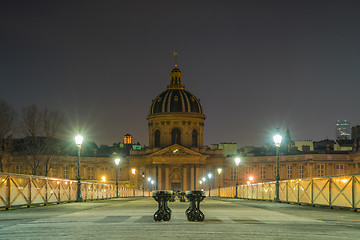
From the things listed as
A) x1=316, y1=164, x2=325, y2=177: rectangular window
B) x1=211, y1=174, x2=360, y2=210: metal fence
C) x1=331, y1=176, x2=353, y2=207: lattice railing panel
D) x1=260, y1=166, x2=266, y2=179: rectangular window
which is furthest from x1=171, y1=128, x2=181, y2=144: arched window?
x1=331, y1=176, x2=353, y2=207: lattice railing panel

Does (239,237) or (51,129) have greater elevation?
(51,129)

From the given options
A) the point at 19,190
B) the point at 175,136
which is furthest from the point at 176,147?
the point at 19,190

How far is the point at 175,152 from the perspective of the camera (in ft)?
390

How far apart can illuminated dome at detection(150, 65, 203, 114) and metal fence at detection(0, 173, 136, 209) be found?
86257mm

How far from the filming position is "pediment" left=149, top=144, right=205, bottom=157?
118m

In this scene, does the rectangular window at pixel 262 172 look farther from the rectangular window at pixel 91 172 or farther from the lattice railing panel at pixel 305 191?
the lattice railing panel at pixel 305 191

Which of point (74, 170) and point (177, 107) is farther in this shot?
point (177, 107)

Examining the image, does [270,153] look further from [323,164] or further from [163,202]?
[163,202]

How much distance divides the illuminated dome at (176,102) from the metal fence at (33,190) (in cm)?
8626

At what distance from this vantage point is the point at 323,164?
10925cm

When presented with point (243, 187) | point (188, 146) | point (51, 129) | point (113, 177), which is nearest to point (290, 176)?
point (188, 146)

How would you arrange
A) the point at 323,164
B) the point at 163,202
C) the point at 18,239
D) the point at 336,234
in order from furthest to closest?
the point at 323,164, the point at 163,202, the point at 336,234, the point at 18,239

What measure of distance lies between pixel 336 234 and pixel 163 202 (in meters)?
5.19

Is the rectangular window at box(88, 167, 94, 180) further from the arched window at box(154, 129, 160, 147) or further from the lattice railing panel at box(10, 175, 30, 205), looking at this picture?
the lattice railing panel at box(10, 175, 30, 205)
